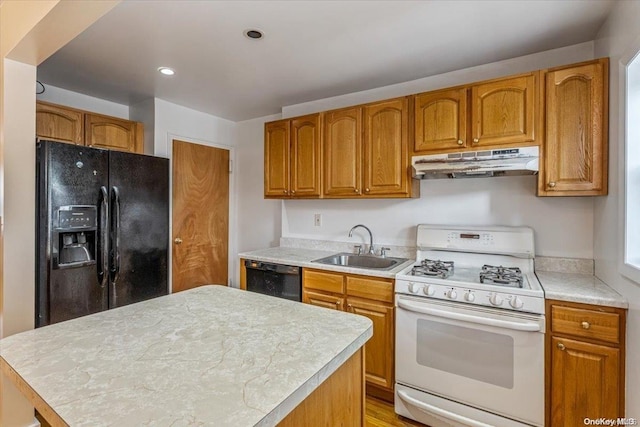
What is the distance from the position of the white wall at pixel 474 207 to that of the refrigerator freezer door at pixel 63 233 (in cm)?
186

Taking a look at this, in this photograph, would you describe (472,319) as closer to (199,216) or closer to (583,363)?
(583,363)

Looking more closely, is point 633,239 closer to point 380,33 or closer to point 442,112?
point 442,112

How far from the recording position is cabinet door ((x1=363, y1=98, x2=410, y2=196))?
2.36 metres

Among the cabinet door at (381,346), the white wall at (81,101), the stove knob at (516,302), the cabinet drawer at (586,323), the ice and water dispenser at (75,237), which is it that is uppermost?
the white wall at (81,101)

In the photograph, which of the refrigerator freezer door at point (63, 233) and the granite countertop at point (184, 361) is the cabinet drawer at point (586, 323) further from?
the refrigerator freezer door at point (63, 233)

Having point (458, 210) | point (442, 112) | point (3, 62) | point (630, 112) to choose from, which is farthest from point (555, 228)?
point (3, 62)

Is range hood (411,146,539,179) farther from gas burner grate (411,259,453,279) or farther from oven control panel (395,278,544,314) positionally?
oven control panel (395,278,544,314)

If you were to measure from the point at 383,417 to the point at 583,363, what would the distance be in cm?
116

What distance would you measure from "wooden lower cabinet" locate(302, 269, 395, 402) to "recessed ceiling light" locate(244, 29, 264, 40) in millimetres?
1675

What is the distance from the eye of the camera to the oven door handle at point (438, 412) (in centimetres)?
174

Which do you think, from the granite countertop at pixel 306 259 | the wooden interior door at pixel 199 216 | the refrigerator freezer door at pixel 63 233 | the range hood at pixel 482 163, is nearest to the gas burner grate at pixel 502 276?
the granite countertop at pixel 306 259

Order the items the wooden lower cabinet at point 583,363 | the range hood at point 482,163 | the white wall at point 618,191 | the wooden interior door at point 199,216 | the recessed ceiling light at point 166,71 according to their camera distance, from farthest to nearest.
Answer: the wooden interior door at point 199,216 < the recessed ceiling light at point 166,71 < the range hood at point 482,163 < the wooden lower cabinet at point 583,363 < the white wall at point 618,191

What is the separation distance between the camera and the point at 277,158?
300 cm

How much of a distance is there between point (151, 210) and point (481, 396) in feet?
8.95
